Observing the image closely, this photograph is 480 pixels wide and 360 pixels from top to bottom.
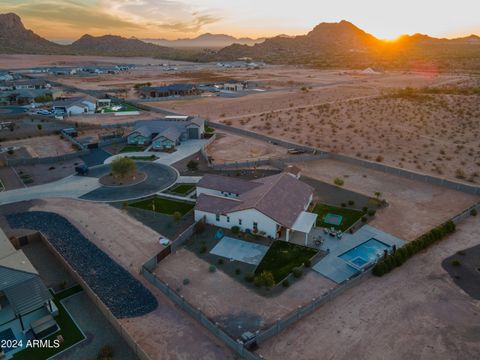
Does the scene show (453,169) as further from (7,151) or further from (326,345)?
(7,151)

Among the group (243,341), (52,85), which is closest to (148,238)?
(243,341)

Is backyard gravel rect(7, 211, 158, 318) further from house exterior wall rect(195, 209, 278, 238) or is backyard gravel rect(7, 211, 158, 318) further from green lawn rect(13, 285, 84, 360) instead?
house exterior wall rect(195, 209, 278, 238)

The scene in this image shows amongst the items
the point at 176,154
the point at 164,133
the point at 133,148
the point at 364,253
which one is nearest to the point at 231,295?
the point at 364,253

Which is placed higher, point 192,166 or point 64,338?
point 192,166

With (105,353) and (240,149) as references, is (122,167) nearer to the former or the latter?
(240,149)

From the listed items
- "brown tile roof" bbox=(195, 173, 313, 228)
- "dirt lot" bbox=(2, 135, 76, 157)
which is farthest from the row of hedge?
"dirt lot" bbox=(2, 135, 76, 157)

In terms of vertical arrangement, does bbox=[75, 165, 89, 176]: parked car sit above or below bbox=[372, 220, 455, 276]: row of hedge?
above

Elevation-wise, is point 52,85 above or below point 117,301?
above
